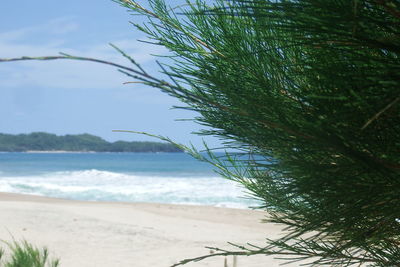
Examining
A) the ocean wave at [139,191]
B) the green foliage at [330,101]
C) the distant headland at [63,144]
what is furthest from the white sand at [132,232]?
the distant headland at [63,144]

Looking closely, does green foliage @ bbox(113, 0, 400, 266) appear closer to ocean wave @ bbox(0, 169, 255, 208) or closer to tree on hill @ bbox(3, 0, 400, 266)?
tree on hill @ bbox(3, 0, 400, 266)

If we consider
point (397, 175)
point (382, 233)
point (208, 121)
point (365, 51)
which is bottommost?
point (382, 233)

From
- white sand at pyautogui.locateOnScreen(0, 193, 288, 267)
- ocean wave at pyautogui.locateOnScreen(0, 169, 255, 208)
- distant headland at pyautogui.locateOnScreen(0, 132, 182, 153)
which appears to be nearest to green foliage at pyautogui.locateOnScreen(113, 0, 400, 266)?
white sand at pyautogui.locateOnScreen(0, 193, 288, 267)

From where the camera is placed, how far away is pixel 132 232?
36.1 ft

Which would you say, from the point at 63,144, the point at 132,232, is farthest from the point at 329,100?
the point at 63,144

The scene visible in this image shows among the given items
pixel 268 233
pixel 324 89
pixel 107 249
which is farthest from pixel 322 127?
pixel 268 233

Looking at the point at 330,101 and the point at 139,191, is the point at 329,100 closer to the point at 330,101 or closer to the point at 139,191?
the point at 330,101

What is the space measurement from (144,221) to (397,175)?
41.6 feet

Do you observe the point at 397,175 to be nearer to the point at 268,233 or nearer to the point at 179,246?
the point at 179,246

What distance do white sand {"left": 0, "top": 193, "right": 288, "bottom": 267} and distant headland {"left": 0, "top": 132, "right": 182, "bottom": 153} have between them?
7121 cm

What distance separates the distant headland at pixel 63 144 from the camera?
8888cm

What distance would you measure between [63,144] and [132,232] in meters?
82.7

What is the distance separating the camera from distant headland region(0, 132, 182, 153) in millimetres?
88875

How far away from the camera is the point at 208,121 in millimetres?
1628
